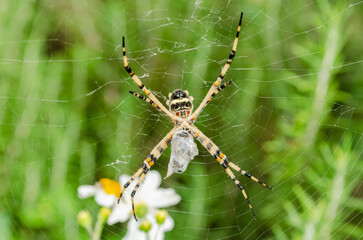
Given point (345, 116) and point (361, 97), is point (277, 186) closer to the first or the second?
point (345, 116)

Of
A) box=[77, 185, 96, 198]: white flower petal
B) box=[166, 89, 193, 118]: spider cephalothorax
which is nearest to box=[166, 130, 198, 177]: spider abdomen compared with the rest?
box=[166, 89, 193, 118]: spider cephalothorax

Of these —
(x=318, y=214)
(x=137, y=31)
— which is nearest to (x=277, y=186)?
(x=318, y=214)

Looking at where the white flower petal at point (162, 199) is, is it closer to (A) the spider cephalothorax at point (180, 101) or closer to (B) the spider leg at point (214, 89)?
(A) the spider cephalothorax at point (180, 101)

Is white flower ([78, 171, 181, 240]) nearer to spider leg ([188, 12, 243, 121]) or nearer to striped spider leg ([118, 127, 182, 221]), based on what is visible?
striped spider leg ([118, 127, 182, 221])

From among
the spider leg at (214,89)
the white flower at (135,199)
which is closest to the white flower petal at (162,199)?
the white flower at (135,199)

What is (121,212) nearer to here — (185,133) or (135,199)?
(135,199)

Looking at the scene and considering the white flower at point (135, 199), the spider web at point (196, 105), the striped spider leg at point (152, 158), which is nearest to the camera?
the white flower at point (135, 199)
